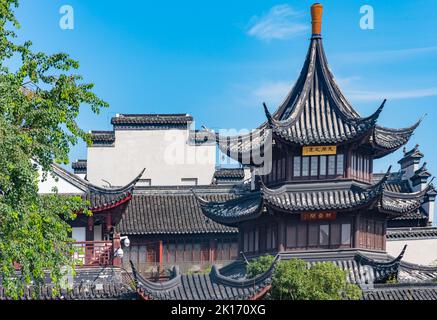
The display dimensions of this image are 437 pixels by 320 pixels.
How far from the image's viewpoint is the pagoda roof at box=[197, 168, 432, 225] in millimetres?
37656

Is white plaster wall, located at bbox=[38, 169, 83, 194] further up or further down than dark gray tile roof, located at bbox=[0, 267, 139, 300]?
further up

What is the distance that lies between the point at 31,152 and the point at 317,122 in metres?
15.1

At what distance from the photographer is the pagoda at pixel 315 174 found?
38.1m

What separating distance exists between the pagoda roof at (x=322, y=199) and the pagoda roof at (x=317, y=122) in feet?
4.99

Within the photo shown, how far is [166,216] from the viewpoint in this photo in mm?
47938

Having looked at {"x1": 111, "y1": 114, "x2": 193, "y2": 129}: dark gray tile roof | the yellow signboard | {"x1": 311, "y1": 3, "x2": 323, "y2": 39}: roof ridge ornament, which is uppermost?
{"x1": 311, "y1": 3, "x2": 323, "y2": 39}: roof ridge ornament

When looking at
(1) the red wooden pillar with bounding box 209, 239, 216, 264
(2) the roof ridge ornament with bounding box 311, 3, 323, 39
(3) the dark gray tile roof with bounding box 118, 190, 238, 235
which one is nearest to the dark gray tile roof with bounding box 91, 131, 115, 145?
(3) the dark gray tile roof with bounding box 118, 190, 238, 235

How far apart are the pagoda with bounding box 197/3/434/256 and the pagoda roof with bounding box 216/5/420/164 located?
34 millimetres

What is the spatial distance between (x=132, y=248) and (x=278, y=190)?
10.7m

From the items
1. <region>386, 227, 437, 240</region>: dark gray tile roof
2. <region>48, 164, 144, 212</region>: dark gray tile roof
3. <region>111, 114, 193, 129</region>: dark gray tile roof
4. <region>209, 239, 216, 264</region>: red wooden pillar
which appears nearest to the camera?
<region>48, 164, 144, 212</region>: dark gray tile roof

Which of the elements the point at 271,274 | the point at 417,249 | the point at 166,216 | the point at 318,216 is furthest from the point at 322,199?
the point at 166,216

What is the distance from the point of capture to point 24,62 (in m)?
26.8

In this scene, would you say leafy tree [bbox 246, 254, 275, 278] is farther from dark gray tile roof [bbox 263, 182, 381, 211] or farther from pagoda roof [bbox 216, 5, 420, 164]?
pagoda roof [bbox 216, 5, 420, 164]
